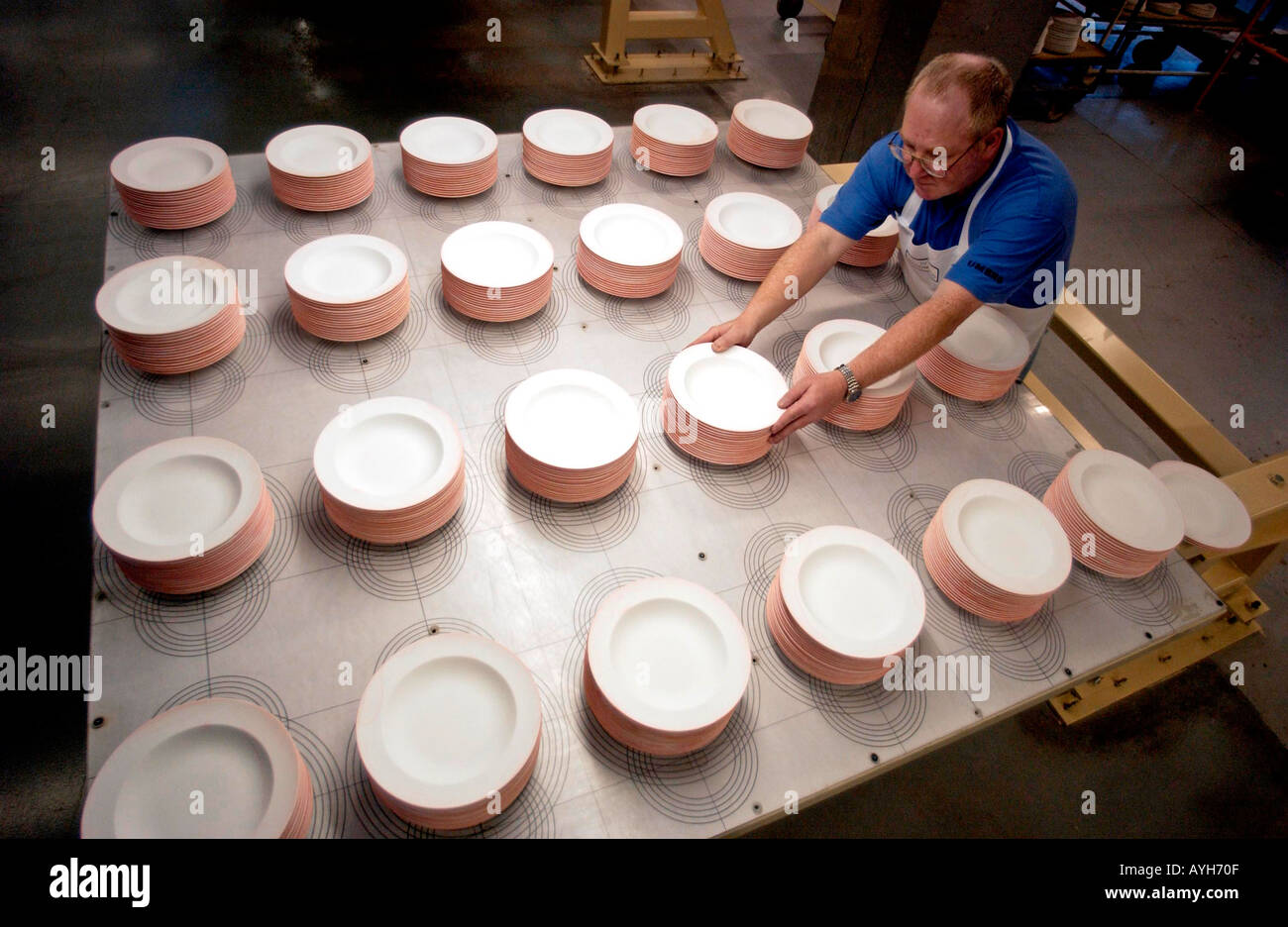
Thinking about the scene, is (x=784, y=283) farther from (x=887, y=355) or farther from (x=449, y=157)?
(x=449, y=157)

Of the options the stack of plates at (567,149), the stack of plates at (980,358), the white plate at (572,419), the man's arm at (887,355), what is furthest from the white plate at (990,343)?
the stack of plates at (567,149)

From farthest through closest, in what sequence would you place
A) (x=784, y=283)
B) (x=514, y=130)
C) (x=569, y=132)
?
(x=514, y=130) → (x=569, y=132) → (x=784, y=283)

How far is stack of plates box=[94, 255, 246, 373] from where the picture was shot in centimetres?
261

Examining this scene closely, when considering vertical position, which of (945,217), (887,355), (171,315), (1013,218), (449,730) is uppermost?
(1013,218)

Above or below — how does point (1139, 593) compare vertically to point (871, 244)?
below

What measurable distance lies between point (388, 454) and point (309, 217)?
4.89 feet

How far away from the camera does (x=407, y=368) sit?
2875mm

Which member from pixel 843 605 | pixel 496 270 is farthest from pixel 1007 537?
pixel 496 270

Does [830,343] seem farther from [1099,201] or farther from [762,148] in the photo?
[1099,201]

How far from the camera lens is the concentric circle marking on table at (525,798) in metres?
1.92

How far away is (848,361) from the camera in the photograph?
9.21 feet

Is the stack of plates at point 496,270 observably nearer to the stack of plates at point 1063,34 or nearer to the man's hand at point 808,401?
the man's hand at point 808,401
